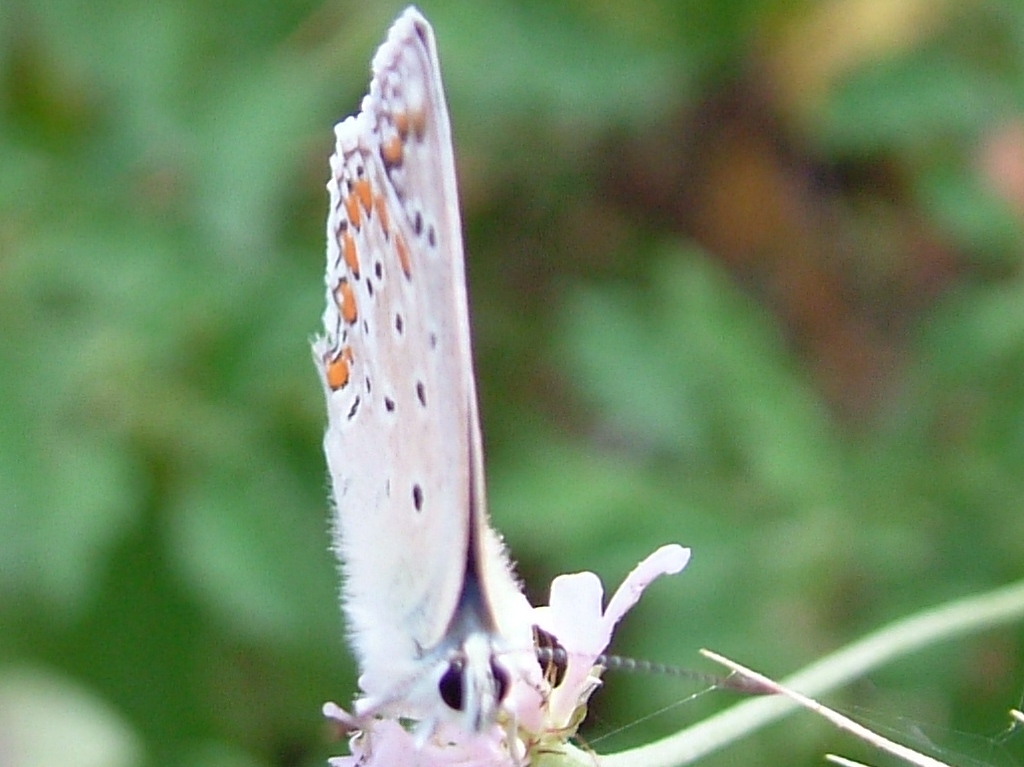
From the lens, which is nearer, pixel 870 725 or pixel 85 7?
pixel 870 725

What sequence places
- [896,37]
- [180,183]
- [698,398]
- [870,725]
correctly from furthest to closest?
1. [896,37]
2. [180,183]
3. [698,398]
4. [870,725]

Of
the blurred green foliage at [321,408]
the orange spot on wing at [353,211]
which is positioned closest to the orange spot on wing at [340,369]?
the orange spot on wing at [353,211]

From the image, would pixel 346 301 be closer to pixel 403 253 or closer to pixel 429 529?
pixel 403 253

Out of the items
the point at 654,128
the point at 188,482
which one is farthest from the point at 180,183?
the point at 654,128

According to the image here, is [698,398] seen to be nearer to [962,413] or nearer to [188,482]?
[962,413]

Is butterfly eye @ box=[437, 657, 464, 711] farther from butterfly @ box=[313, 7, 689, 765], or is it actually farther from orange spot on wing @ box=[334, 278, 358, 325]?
orange spot on wing @ box=[334, 278, 358, 325]

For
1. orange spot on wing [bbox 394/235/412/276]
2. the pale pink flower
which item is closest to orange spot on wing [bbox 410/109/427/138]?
orange spot on wing [bbox 394/235/412/276]

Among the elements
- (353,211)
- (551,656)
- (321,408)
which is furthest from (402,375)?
(321,408)
